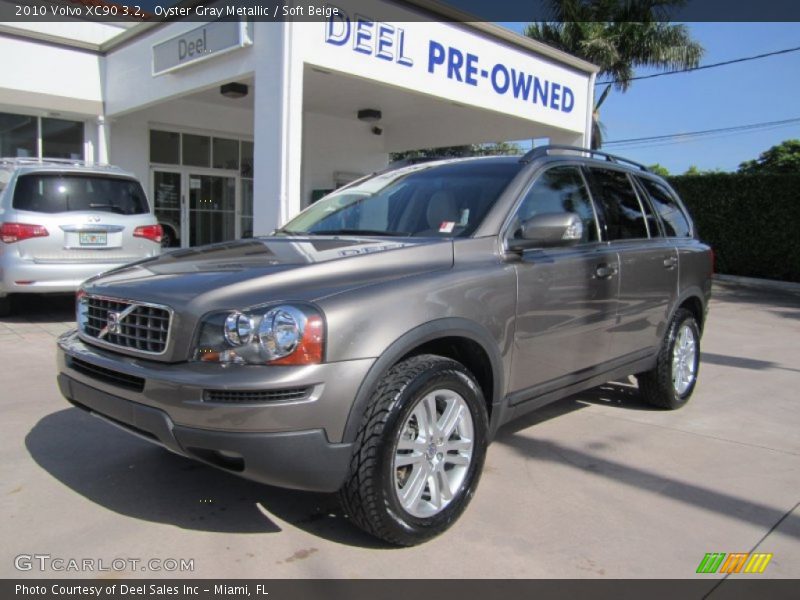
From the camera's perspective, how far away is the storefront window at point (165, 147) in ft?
45.4

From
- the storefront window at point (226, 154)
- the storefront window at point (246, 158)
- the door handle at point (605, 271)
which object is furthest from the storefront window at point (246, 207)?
the door handle at point (605, 271)

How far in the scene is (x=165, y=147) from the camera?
14000 millimetres

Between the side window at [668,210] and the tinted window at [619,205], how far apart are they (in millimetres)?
358

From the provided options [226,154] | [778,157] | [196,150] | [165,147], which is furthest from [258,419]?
[778,157]

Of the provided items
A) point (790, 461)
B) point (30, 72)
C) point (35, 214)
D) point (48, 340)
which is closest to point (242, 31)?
point (35, 214)

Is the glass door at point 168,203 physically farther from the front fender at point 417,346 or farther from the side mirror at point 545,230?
the front fender at point 417,346

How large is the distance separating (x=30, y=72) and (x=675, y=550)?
13.0 metres

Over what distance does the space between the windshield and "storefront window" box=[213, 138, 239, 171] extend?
1117 centimetres

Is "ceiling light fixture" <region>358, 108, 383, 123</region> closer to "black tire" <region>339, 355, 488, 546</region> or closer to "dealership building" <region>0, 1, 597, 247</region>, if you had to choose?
"dealership building" <region>0, 1, 597, 247</region>

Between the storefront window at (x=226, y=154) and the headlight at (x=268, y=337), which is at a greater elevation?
the storefront window at (x=226, y=154)

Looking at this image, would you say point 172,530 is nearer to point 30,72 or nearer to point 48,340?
point 48,340

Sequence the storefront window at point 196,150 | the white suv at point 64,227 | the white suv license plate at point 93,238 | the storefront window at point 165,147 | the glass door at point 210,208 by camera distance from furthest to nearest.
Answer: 1. the glass door at point 210,208
2. the storefront window at point 196,150
3. the storefront window at point 165,147
4. the white suv license plate at point 93,238
5. the white suv at point 64,227

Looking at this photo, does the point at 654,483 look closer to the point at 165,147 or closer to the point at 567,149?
the point at 567,149

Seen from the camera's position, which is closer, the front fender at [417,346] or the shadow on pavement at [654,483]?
the front fender at [417,346]
